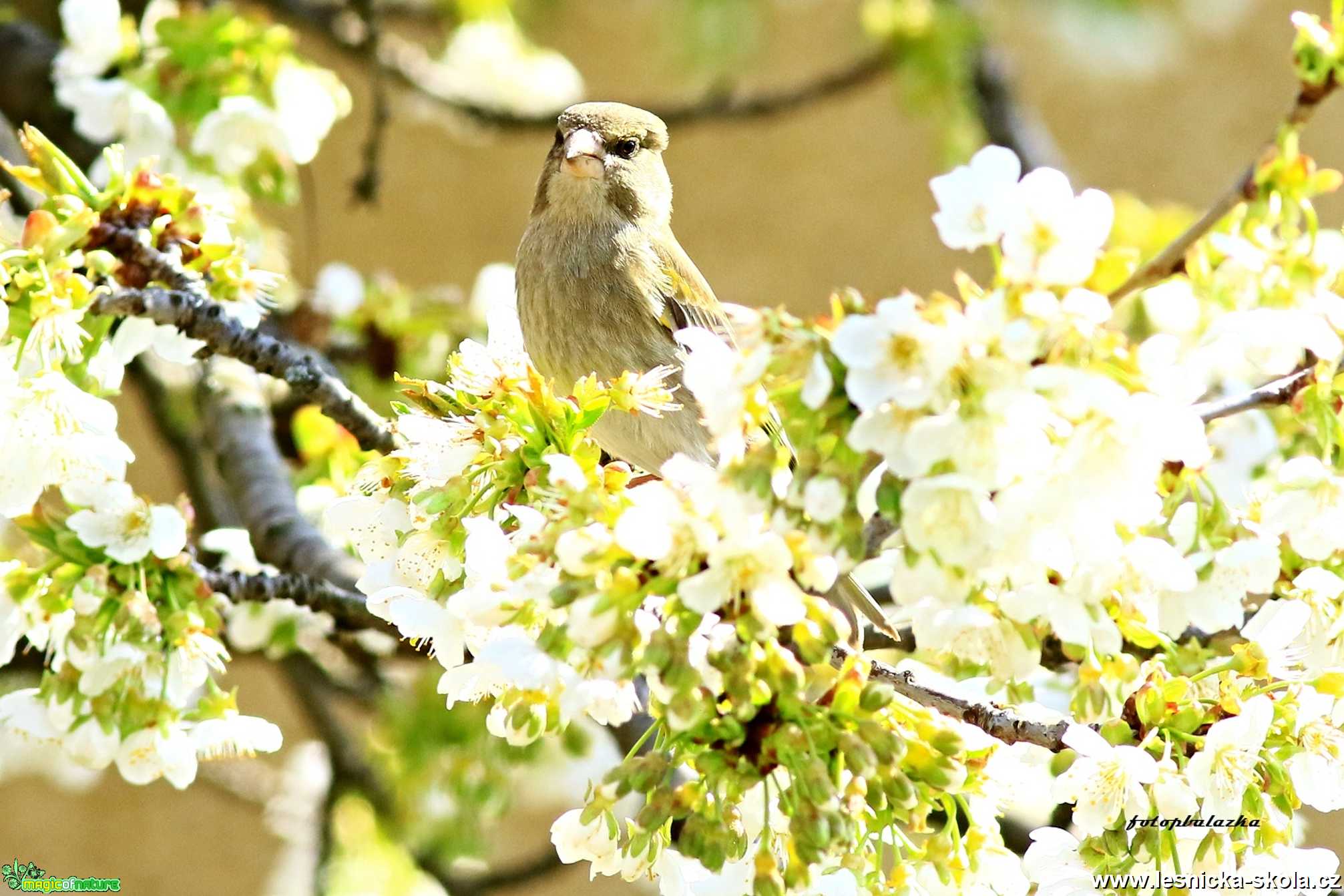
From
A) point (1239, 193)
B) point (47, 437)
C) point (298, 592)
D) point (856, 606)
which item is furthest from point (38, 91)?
point (1239, 193)

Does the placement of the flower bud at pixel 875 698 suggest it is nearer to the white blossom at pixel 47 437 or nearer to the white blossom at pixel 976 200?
the white blossom at pixel 976 200

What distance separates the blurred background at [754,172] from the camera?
13.2 ft

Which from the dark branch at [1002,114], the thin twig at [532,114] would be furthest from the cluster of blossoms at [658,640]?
the dark branch at [1002,114]

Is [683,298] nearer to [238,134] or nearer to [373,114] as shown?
[238,134]

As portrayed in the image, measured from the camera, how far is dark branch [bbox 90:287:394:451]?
1.33 m

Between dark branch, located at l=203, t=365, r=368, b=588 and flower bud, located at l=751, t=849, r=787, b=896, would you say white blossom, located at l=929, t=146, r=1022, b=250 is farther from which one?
dark branch, located at l=203, t=365, r=368, b=588

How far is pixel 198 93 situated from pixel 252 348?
0.66m

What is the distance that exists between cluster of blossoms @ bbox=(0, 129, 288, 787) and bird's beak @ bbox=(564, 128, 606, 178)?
61cm

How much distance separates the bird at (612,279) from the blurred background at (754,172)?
177 centimetres

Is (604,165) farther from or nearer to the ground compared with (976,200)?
farther from the ground

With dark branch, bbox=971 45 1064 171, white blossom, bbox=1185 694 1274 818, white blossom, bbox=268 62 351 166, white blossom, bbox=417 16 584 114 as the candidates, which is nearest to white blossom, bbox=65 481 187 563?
white blossom, bbox=268 62 351 166

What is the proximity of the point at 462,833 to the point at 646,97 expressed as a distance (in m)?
2.76

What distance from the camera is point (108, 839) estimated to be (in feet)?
13.2

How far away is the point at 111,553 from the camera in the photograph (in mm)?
1317
